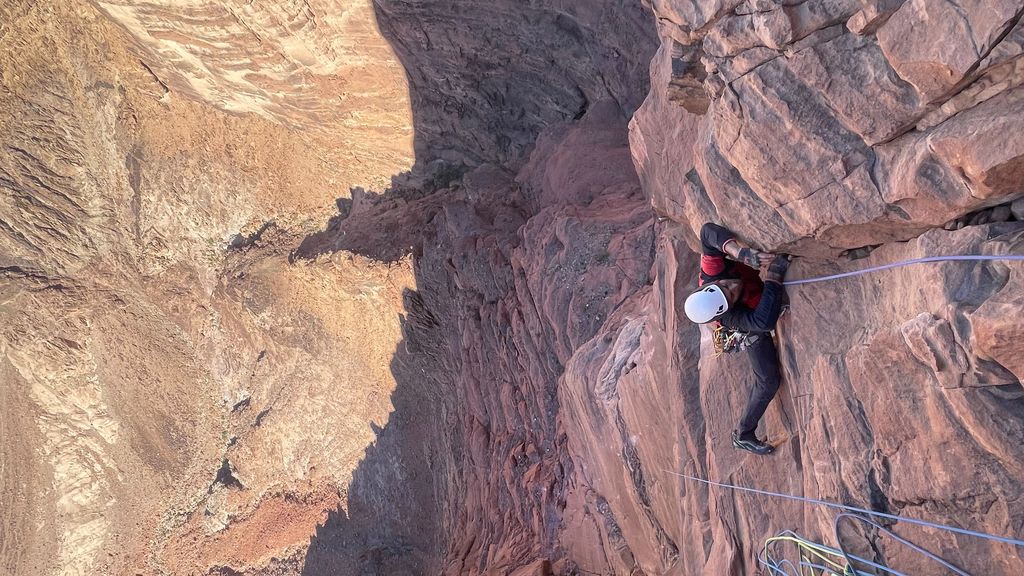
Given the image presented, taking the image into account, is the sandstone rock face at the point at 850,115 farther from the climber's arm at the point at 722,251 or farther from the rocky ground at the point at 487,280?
the climber's arm at the point at 722,251

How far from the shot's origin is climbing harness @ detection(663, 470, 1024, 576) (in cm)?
430

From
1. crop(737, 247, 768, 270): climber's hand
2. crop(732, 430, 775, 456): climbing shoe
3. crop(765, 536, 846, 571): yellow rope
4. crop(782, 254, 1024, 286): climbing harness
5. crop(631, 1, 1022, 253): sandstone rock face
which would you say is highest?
crop(631, 1, 1022, 253): sandstone rock face

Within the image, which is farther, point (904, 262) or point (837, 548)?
point (837, 548)

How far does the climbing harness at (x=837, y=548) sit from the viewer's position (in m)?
4.30

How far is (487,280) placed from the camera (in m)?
13.7

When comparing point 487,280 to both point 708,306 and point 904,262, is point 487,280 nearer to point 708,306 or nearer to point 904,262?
point 708,306

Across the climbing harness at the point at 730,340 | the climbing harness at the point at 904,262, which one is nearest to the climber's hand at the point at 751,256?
the climbing harness at the point at 904,262

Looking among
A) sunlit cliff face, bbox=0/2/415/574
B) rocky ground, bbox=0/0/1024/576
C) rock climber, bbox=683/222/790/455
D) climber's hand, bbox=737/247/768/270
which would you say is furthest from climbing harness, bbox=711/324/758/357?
sunlit cliff face, bbox=0/2/415/574

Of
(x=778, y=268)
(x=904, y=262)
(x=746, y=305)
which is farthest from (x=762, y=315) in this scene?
(x=904, y=262)

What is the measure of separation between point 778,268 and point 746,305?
0.46 meters

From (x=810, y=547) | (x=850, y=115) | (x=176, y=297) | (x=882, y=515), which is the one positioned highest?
(x=176, y=297)

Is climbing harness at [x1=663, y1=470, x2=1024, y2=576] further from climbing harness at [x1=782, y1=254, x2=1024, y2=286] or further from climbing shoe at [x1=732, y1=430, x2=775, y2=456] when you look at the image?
climbing harness at [x1=782, y1=254, x2=1024, y2=286]

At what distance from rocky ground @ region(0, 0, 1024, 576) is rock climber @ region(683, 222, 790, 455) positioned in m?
0.18

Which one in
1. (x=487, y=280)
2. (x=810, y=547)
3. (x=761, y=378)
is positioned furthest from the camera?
(x=487, y=280)
